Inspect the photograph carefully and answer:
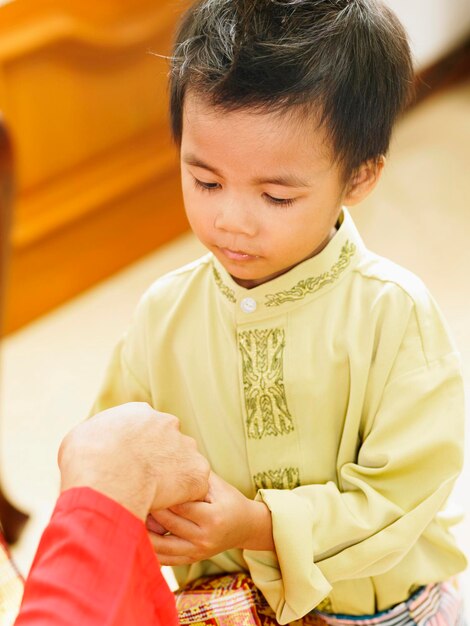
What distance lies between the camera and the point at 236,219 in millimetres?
1026

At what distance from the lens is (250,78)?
98cm

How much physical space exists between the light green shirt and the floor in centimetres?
80

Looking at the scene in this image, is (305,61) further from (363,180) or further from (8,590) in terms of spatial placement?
(8,590)

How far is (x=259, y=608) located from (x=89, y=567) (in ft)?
1.41

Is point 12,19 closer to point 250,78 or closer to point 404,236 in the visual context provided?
point 404,236

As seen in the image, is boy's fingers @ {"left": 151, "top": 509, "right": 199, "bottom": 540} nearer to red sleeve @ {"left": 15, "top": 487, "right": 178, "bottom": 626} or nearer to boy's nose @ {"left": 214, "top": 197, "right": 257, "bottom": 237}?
red sleeve @ {"left": 15, "top": 487, "right": 178, "bottom": 626}

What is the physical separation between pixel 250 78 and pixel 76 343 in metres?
1.66

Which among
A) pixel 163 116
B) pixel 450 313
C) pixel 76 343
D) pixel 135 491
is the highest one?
pixel 163 116

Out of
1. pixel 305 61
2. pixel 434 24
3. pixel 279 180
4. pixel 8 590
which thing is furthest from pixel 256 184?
pixel 434 24

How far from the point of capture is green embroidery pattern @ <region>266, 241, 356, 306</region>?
3.78 feet

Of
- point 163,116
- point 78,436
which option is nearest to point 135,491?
point 78,436

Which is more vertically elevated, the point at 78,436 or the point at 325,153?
the point at 325,153

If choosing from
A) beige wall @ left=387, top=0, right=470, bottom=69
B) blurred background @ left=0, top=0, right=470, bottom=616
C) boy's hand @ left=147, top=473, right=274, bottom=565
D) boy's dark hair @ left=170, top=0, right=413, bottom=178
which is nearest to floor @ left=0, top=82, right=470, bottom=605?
blurred background @ left=0, top=0, right=470, bottom=616

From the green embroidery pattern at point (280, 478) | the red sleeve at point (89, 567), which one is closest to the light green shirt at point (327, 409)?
the green embroidery pattern at point (280, 478)
